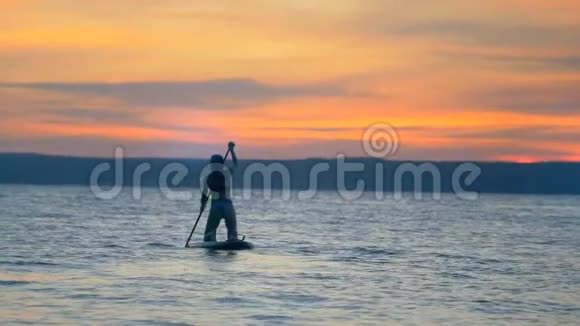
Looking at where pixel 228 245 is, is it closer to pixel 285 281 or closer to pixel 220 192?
pixel 220 192

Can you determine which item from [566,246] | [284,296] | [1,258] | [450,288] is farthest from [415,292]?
[566,246]

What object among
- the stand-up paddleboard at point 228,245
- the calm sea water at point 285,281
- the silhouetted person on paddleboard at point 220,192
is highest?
the silhouetted person on paddleboard at point 220,192

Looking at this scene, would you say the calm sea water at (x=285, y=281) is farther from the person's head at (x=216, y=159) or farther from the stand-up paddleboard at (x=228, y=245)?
the person's head at (x=216, y=159)

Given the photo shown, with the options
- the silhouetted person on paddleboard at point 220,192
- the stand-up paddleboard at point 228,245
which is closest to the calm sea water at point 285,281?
the stand-up paddleboard at point 228,245

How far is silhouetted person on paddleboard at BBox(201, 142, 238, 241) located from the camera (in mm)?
28969

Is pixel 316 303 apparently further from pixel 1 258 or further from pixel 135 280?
pixel 1 258

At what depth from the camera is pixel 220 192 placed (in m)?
29.2

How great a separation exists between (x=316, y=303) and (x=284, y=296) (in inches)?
35.6

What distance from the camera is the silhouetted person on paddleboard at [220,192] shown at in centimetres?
2897

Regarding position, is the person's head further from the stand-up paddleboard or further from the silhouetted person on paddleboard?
the stand-up paddleboard

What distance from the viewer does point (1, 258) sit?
25.3m

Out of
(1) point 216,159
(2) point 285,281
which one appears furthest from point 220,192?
(2) point 285,281

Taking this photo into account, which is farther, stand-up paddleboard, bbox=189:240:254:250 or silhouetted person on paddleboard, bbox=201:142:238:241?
silhouetted person on paddleboard, bbox=201:142:238:241

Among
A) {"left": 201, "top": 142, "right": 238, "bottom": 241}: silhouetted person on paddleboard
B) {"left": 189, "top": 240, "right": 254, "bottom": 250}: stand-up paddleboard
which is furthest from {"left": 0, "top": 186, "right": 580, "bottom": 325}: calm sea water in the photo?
{"left": 201, "top": 142, "right": 238, "bottom": 241}: silhouetted person on paddleboard
